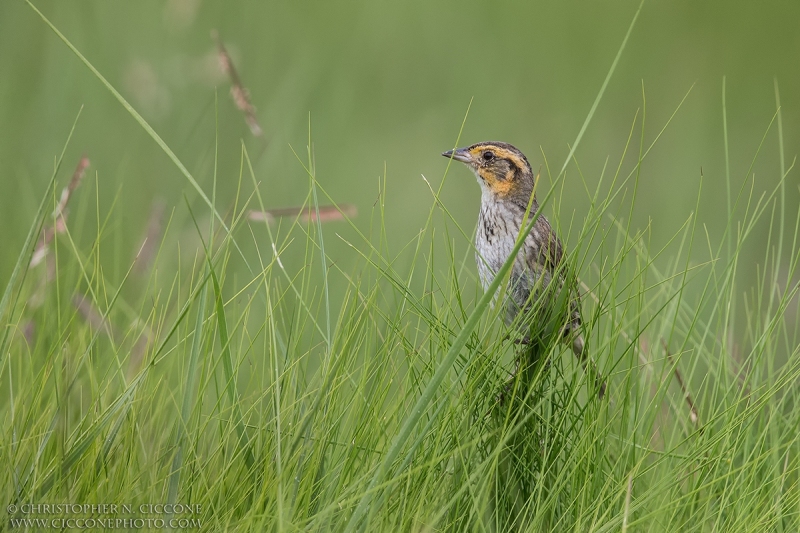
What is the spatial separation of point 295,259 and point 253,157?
2.02 feet

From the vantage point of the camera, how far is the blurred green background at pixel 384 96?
5035mm

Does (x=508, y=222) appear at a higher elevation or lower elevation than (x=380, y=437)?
higher

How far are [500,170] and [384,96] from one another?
8.65 ft

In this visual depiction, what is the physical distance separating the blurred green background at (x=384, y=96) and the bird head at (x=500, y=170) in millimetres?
1032

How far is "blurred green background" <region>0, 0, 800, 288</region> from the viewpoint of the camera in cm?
504

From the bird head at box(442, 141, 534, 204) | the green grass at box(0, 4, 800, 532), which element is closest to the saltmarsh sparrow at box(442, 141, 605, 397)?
the bird head at box(442, 141, 534, 204)

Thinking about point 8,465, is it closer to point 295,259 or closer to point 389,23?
point 295,259

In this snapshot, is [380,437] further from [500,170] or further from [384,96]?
[384,96]

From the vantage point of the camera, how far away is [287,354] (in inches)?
88.0

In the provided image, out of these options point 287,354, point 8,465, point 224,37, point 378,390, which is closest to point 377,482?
point 378,390

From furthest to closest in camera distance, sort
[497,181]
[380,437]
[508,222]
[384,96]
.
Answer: [384,96], [497,181], [508,222], [380,437]

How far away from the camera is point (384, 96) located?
6449 millimetres

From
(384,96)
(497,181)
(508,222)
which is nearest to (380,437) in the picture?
(508,222)

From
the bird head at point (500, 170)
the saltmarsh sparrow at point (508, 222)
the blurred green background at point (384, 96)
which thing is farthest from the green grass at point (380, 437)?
the blurred green background at point (384, 96)
